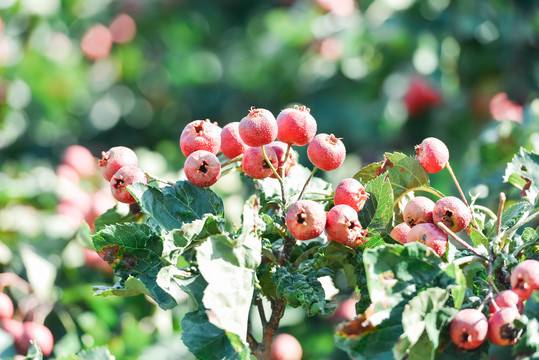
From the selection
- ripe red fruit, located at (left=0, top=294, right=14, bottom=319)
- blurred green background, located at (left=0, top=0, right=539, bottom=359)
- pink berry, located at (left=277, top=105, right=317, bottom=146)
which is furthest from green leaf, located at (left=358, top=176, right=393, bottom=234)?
ripe red fruit, located at (left=0, top=294, right=14, bottom=319)

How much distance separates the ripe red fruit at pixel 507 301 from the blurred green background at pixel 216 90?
94 cm

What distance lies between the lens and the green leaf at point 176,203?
88 cm

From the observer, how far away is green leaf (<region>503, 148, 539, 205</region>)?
3.09 feet

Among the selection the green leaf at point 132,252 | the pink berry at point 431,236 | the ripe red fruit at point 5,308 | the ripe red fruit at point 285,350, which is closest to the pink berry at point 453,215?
the pink berry at point 431,236

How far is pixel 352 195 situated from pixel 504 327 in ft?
0.83

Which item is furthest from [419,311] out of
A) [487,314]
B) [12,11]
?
[12,11]

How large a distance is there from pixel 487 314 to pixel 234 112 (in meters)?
2.41

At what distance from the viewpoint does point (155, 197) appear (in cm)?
89

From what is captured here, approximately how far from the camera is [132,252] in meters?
0.88

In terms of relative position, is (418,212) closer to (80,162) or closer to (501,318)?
(501,318)

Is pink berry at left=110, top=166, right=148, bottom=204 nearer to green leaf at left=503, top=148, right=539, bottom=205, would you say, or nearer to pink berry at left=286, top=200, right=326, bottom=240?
pink berry at left=286, top=200, right=326, bottom=240

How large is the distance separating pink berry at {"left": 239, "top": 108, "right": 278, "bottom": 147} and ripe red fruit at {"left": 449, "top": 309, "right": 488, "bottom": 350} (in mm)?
351

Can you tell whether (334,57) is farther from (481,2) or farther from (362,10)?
(481,2)

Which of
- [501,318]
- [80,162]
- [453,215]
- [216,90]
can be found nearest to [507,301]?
[501,318]
